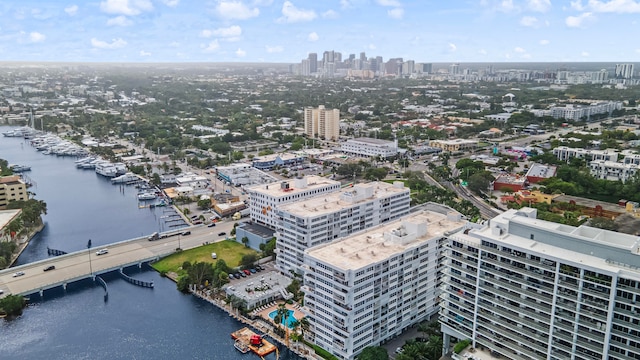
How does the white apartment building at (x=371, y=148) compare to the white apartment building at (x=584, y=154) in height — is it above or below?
below

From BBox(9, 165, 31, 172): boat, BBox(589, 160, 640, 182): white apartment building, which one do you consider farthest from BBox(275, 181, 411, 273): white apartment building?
BBox(9, 165, 31, 172): boat

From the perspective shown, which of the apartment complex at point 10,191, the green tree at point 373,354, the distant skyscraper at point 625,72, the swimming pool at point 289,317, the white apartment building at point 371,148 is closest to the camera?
the green tree at point 373,354

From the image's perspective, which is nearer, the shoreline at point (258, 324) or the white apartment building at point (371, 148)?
the shoreline at point (258, 324)

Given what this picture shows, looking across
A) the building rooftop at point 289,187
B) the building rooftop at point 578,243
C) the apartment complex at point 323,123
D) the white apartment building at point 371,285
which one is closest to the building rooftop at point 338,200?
the building rooftop at point 289,187

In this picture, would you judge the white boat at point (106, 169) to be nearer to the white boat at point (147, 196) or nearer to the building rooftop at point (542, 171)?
the white boat at point (147, 196)

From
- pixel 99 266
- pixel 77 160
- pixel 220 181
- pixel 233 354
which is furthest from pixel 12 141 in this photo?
pixel 233 354

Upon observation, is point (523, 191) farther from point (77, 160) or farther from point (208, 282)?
point (77, 160)
